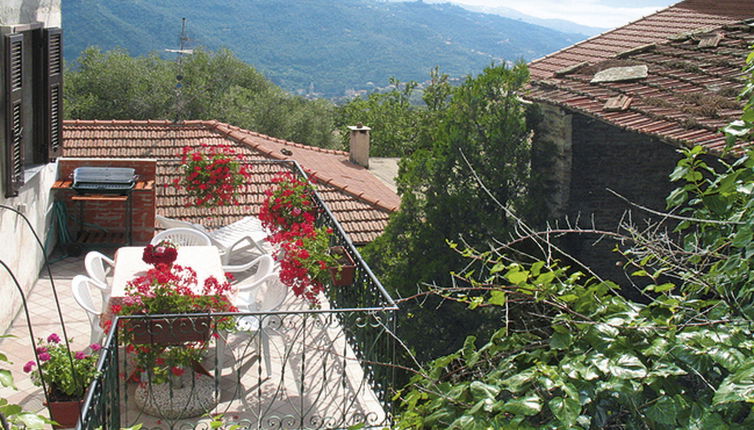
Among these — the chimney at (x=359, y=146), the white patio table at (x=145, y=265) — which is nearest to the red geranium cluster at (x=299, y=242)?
the white patio table at (x=145, y=265)

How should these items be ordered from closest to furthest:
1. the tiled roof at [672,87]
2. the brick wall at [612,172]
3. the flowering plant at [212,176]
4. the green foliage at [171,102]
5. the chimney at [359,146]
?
the tiled roof at [672,87] → the brick wall at [612,172] → the flowering plant at [212,176] → the chimney at [359,146] → the green foliage at [171,102]

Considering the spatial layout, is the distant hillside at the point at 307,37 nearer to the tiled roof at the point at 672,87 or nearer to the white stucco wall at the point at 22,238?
the white stucco wall at the point at 22,238

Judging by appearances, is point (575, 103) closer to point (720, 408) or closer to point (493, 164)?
point (493, 164)

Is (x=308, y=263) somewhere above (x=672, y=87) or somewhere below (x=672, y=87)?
below

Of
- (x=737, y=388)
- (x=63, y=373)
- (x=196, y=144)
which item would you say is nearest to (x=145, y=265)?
(x=63, y=373)

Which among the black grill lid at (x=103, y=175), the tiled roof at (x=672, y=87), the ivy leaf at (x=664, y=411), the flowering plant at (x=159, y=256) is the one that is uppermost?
the tiled roof at (x=672, y=87)

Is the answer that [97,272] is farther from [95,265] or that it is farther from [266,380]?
[266,380]

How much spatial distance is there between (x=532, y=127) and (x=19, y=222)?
5632 millimetres

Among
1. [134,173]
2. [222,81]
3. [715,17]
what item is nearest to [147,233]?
[134,173]

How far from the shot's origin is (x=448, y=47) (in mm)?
139125

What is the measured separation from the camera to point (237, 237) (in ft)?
30.1

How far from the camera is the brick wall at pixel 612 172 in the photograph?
8297 millimetres

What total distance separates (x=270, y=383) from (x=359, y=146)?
44.6 feet

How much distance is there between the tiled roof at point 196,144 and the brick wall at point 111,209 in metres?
2.69
